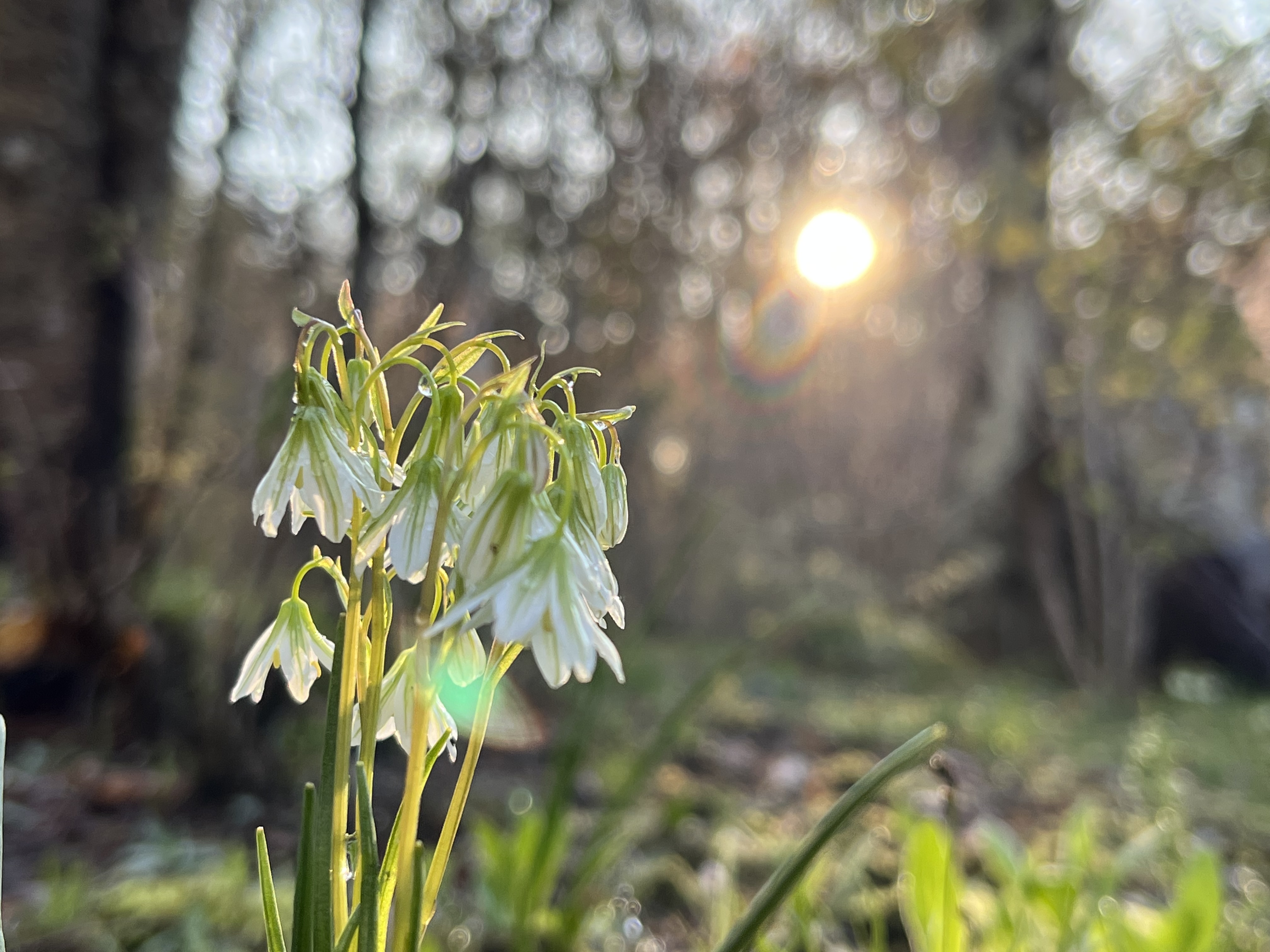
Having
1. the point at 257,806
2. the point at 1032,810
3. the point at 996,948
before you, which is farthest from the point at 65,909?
the point at 1032,810

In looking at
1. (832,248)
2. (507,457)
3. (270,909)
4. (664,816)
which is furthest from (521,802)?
(832,248)

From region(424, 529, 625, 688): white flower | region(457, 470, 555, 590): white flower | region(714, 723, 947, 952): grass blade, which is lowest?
region(714, 723, 947, 952): grass blade

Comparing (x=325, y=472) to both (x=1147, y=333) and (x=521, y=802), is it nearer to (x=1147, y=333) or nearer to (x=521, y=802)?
(x=521, y=802)

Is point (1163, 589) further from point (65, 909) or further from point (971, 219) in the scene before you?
point (65, 909)

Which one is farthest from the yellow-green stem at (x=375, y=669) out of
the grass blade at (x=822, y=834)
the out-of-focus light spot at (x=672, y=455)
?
the out-of-focus light spot at (x=672, y=455)

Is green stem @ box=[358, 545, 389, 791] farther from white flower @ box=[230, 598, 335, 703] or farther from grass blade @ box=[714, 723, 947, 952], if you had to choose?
grass blade @ box=[714, 723, 947, 952]

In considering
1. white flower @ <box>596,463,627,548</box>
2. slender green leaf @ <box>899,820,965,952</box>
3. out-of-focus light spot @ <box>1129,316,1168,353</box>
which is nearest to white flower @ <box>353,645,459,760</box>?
white flower @ <box>596,463,627,548</box>
